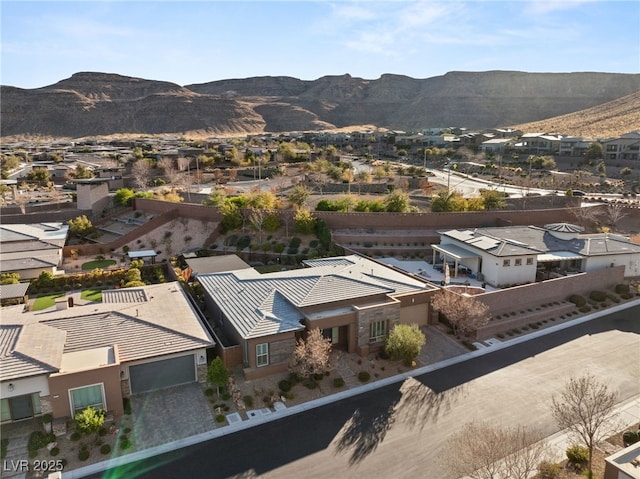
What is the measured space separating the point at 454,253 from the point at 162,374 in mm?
22801

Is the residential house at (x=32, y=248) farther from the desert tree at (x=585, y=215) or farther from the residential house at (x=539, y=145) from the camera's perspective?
the residential house at (x=539, y=145)

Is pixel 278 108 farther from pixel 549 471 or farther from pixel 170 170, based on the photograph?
pixel 549 471

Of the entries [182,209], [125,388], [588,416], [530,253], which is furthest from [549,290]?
[182,209]

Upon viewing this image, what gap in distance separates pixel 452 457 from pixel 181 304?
16515 mm

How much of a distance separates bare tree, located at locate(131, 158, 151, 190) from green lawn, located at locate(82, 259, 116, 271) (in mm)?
22202

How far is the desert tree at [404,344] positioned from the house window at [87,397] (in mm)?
13587

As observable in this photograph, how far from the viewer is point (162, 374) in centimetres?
2186

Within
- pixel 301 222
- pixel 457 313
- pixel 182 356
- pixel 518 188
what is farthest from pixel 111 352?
pixel 518 188

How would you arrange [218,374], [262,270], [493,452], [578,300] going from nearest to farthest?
[493,452] → [218,374] → [578,300] → [262,270]

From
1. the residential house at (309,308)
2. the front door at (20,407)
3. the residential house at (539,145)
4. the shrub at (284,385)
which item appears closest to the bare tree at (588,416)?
the residential house at (309,308)

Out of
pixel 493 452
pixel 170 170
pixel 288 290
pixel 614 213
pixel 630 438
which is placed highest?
pixel 170 170

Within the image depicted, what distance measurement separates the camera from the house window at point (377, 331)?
1000 inches

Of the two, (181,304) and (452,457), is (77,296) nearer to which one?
(181,304)

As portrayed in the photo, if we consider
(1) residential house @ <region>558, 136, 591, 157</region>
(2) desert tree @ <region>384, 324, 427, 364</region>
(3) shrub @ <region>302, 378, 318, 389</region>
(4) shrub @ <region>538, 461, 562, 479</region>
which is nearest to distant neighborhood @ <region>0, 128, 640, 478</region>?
(3) shrub @ <region>302, 378, 318, 389</region>
